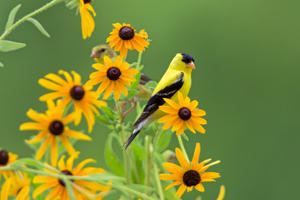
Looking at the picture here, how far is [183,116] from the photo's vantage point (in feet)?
1.62

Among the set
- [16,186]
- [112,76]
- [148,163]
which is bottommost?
[16,186]

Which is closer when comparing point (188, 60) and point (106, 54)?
point (188, 60)

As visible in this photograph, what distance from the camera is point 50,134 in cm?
56

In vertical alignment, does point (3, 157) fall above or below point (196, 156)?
below

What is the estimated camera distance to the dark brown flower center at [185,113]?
492mm

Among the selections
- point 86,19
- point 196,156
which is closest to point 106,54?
point 86,19

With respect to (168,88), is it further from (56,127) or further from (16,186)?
(16,186)

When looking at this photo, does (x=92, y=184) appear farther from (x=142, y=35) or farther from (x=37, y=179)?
(x=142, y=35)

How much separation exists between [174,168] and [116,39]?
19 cm

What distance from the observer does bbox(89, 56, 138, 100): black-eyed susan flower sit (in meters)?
0.53

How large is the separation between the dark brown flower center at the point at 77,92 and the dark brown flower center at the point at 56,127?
0.04m

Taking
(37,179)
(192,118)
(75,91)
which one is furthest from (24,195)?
(192,118)

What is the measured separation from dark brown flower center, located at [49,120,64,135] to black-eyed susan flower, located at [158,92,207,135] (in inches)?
5.8

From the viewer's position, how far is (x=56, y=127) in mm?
555
